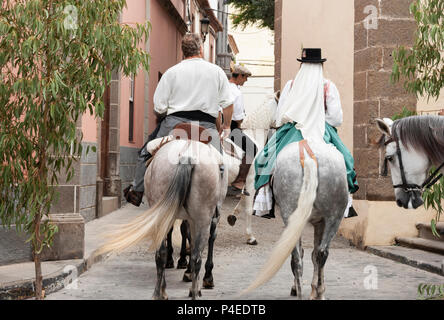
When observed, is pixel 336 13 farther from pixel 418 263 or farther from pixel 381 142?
pixel 381 142

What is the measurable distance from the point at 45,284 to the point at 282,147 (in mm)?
2590

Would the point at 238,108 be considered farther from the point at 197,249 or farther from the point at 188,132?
the point at 197,249

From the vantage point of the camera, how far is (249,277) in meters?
7.12

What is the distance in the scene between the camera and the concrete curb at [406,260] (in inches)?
297

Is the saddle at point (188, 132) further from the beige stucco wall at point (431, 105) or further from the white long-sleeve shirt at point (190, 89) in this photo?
the beige stucco wall at point (431, 105)

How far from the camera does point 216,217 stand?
260 inches

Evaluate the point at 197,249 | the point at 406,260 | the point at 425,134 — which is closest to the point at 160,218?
the point at 197,249

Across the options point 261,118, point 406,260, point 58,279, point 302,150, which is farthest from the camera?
point 261,118

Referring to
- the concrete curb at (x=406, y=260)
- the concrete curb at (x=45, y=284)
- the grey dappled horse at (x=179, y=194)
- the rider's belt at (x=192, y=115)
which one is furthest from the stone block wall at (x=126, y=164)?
the grey dappled horse at (x=179, y=194)

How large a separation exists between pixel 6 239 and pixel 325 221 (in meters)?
3.35

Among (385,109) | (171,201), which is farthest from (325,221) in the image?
(385,109)

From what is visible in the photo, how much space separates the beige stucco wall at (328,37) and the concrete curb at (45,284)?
17.0 feet

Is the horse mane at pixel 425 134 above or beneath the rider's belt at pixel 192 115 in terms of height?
beneath

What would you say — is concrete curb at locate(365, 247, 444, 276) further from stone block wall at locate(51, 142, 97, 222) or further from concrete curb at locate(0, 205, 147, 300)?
stone block wall at locate(51, 142, 97, 222)
